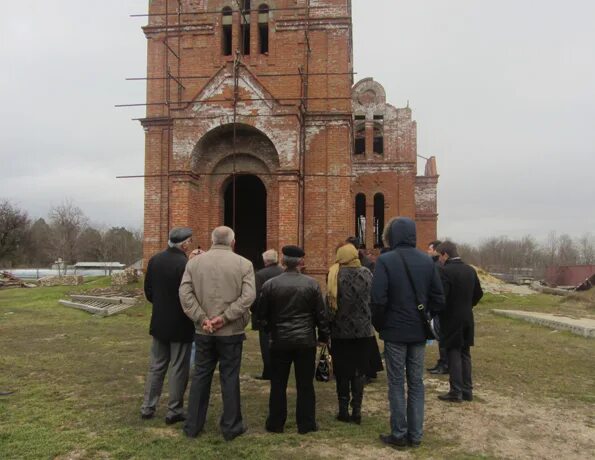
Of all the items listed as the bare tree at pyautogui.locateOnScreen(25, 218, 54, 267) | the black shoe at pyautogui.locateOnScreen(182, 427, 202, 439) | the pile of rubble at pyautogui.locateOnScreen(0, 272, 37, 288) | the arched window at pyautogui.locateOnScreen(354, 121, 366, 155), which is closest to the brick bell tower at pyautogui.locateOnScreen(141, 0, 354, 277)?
the black shoe at pyautogui.locateOnScreen(182, 427, 202, 439)

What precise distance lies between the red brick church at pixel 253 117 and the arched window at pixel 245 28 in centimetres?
4

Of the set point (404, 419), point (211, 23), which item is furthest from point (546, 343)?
point (211, 23)

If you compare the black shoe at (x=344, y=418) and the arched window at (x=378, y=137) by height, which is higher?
the arched window at (x=378, y=137)

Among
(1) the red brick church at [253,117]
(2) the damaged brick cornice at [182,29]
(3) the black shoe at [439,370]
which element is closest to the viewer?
(3) the black shoe at [439,370]

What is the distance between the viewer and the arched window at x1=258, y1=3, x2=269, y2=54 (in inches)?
624

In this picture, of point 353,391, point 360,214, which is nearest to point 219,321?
point 353,391

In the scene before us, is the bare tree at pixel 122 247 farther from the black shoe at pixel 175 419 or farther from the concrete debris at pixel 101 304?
the black shoe at pixel 175 419

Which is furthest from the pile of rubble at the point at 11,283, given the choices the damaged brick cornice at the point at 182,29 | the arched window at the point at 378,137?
the arched window at the point at 378,137

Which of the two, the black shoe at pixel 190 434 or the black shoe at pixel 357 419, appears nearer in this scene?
the black shoe at pixel 190 434

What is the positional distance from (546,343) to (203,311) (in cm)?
834

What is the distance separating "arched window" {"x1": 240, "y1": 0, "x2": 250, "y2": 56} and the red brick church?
38 millimetres

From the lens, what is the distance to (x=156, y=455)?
438cm

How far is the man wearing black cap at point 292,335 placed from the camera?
4961 mm

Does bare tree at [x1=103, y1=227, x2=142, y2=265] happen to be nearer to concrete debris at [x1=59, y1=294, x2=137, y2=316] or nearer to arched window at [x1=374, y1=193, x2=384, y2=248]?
arched window at [x1=374, y1=193, x2=384, y2=248]
